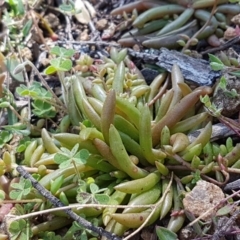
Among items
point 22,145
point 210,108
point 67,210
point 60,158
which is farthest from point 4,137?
point 210,108

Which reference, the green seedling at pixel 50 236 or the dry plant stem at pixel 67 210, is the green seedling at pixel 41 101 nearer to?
the dry plant stem at pixel 67 210

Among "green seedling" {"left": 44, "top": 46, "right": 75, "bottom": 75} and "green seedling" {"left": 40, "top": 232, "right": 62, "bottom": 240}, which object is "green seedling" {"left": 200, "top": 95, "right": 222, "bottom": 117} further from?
"green seedling" {"left": 40, "top": 232, "right": 62, "bottom": 240}

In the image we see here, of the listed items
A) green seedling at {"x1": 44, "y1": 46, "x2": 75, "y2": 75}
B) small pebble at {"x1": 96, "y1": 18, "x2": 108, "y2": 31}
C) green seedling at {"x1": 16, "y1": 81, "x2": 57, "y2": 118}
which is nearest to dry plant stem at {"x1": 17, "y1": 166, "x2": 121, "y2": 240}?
green seedling at {"x1": 16, "y1": 81, "x2": 57, "y2": 118}

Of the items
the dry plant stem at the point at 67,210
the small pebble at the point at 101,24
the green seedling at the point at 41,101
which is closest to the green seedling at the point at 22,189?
the dry plant stem at the point at 67,210

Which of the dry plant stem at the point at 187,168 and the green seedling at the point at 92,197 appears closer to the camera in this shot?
the green seedling at the point at 92,197

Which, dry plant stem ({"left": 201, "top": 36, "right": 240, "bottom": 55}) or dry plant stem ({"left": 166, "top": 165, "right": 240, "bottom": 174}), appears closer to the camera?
dry plant stem ({"left": 166, "top": 165, "right": 240, "bottom": 174})

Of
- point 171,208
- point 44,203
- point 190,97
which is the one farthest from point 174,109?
point 44,203

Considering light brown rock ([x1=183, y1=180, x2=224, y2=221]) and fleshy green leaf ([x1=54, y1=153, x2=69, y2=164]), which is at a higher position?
fleshy green leaf ([x1=54, y1=153, x2=69, y2=164])

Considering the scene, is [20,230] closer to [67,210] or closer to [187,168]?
[67,210]
